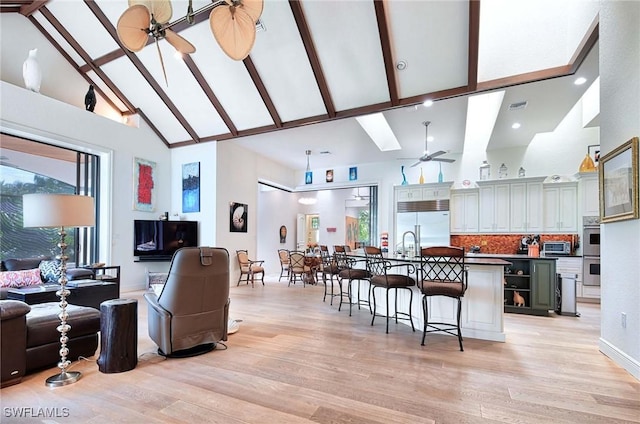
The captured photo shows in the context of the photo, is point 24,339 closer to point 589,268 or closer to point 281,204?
point 589,268

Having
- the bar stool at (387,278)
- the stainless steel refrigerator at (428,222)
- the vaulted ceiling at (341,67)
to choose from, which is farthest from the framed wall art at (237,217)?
the bar stool at (387,278)

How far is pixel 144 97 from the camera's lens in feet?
22.4

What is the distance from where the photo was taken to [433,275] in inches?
165

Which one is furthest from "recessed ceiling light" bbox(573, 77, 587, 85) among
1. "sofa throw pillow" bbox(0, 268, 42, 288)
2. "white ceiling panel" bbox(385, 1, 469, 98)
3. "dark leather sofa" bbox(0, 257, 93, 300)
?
"sofa throw pillow" bbox(0, 268, 42, 288)

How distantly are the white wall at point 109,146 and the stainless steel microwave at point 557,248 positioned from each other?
28.8 feet

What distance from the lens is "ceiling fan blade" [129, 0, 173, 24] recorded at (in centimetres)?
297

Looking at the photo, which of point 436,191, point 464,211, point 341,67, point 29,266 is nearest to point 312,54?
point 341,67

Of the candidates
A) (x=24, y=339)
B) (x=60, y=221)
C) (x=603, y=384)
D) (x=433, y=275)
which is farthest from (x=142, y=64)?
(x=603, y=384)

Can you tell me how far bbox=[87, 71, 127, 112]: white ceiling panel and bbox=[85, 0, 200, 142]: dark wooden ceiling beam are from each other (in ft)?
3.91

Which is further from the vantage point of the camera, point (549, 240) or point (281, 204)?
point (281, 204)

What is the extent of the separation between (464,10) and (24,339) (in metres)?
5.87

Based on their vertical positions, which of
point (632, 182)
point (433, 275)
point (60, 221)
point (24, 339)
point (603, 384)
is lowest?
point (603, 384)

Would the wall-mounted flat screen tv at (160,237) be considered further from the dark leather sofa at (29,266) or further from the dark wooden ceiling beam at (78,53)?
the dark wooden ceiling beam at (78,53)

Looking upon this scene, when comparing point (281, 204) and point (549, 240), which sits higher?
point (281, 204)
